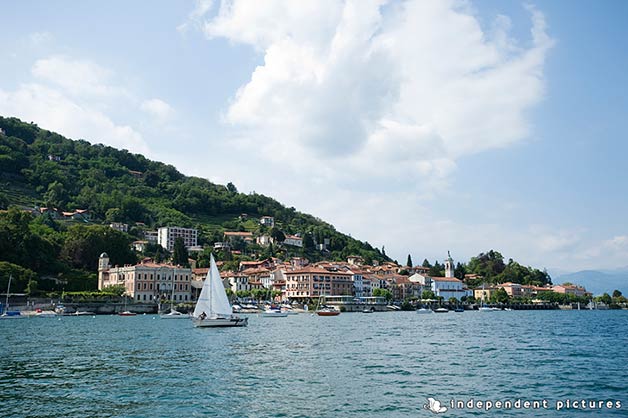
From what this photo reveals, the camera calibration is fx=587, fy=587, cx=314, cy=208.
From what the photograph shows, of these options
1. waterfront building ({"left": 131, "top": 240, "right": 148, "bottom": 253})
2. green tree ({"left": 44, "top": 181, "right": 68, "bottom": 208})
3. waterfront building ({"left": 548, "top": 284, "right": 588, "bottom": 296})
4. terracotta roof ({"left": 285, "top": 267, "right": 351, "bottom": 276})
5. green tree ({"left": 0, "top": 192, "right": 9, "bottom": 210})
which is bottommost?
waterfront building ({"left": 548, "top": 284, "right": 588, "bottom": 296})

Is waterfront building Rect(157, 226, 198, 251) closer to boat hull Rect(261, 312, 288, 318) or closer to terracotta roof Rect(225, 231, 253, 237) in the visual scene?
terracotta roof Rect(225, 231, 253, 237)

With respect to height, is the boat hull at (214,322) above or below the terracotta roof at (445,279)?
below

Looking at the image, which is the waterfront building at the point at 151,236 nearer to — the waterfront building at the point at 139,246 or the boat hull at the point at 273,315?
the waterfront building at the point at 139,246

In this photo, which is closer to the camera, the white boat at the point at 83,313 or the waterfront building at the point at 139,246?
the white boat at the point at 83,313

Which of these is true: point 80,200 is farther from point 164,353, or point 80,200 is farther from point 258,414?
point 258,414

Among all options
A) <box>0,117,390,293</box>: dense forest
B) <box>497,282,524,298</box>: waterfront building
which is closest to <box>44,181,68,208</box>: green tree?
<box>0,117,390,293</box>: dense forest

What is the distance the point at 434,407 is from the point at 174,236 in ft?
499

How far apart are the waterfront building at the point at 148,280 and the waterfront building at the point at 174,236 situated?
53.2 meters

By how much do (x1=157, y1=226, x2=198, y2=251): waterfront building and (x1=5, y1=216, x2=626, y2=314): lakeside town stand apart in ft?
0.91

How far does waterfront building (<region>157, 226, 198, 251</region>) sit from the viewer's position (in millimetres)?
162750

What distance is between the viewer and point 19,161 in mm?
171125

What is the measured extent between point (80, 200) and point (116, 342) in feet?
464

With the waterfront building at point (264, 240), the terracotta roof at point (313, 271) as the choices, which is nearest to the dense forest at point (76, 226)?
the waterfront building at point (264, 240)

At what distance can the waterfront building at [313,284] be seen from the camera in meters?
117
